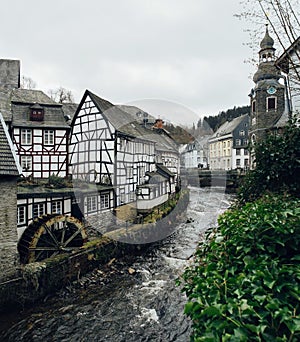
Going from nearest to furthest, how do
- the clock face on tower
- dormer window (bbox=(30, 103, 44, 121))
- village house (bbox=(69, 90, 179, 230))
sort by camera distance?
1. village house (bbox=(69, 90, 179, 230))
2. dormer window (bbox=(30, 103, 44, 121))
3. the clock face on tower

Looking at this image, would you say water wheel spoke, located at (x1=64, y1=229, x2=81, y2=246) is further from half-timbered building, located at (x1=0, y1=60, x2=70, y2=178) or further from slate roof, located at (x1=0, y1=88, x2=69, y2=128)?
slate roof, located at (x1=0, y1=88, x2=69, y2=128)

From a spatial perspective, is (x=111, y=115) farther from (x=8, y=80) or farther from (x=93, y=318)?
(x=93, y=318)

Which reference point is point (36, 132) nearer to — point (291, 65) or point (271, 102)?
point (291, 65)

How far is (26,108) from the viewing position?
13273 millimetres

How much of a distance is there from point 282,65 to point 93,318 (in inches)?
277

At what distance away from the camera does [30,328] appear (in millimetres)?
6160

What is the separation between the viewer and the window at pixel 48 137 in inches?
520

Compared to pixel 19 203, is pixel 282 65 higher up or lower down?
higher up

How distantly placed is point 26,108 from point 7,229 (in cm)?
801

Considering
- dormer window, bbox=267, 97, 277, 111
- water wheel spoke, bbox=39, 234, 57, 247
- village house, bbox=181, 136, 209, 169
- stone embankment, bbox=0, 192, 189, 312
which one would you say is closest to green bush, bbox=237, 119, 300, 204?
stone embankment, bbox=0, 192, 189, 312

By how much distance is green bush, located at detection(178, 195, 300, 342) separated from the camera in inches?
65.6

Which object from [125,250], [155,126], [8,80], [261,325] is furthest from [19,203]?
[155,126]

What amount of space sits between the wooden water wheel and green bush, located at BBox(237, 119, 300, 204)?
19.7 feet

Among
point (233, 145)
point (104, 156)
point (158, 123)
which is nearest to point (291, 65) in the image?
point (104, 156)
